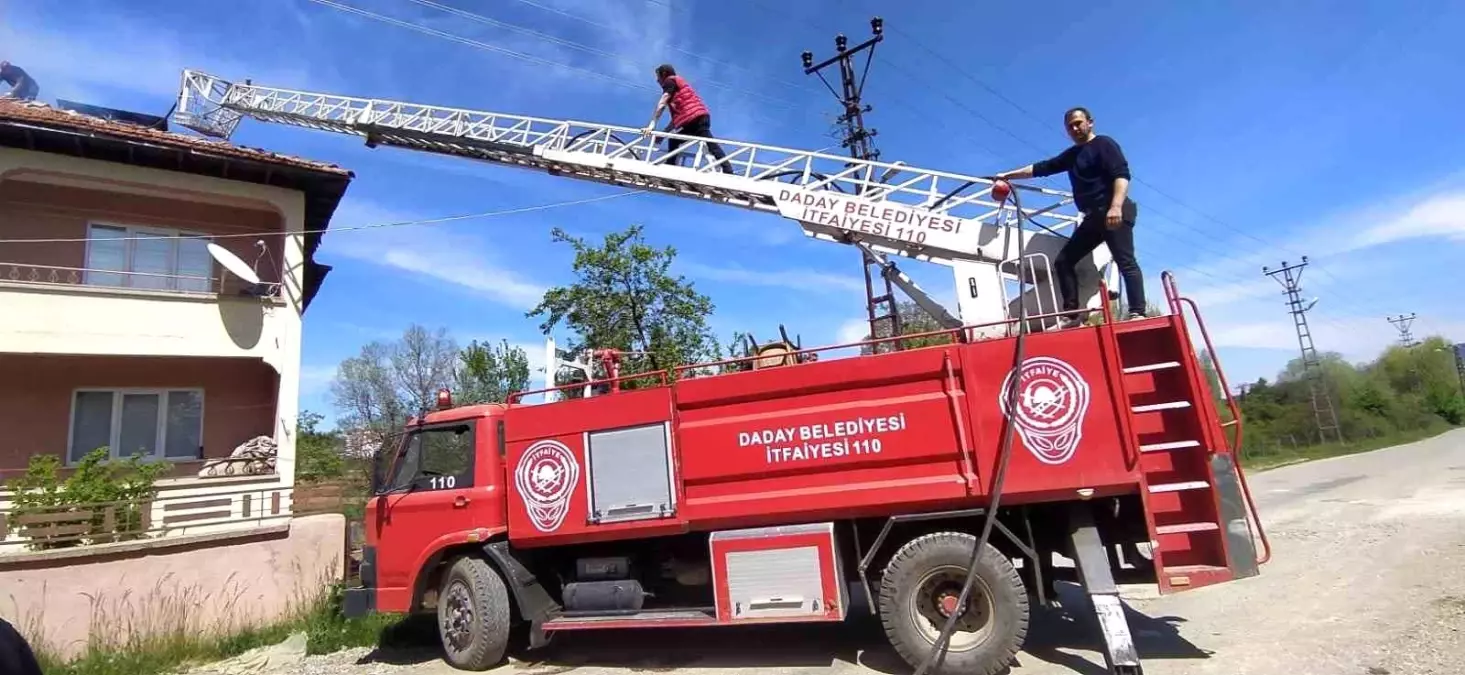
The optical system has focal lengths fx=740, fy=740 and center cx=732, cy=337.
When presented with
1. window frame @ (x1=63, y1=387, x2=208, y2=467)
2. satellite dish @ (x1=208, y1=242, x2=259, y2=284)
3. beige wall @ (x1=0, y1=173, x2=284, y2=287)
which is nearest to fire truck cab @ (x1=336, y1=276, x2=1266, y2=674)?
satellite dish @ (x1=208, y1=242, x2=259, y2=284)

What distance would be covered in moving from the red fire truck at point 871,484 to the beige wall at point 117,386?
23.0 ft

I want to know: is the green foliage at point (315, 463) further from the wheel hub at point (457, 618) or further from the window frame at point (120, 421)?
the wheel hub at point (457, 618)

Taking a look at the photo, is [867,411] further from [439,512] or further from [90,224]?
[90,224]

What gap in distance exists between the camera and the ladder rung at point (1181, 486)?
5.31m

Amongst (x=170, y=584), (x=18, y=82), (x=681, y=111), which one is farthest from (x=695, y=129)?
(x=18, y=82)

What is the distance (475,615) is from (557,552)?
926 mm

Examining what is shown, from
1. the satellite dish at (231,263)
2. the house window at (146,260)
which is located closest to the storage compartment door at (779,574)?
the satellite dish at (231,263)

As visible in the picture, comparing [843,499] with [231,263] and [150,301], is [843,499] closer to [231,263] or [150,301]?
[231,263]

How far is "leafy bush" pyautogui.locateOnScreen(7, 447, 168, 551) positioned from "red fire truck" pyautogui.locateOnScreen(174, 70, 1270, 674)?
4307 mm

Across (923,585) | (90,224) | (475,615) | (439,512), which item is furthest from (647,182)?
(90,224)

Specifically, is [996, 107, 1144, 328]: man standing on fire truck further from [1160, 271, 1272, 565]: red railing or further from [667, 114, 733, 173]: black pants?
[667, 114, 733, 173]: black pants

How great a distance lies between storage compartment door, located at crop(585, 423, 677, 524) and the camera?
6.55 meters

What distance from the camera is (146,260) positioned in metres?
12.4

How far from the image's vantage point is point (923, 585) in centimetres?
574
